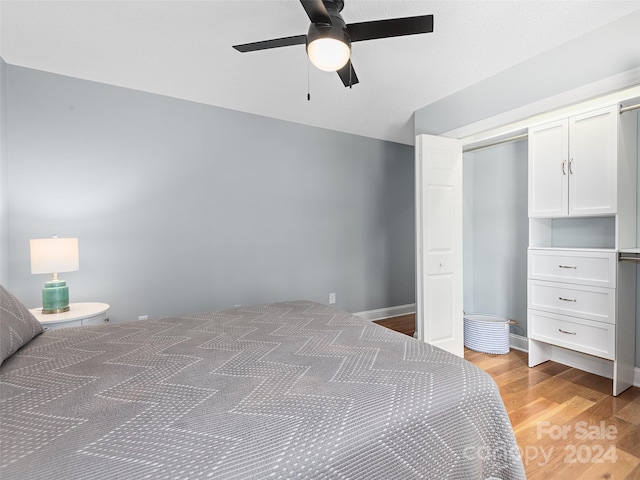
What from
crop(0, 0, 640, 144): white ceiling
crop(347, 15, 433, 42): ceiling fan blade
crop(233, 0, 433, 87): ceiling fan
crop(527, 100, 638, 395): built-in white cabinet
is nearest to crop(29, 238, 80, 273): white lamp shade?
Answer: crop(0, 0, 640, 144): white ceiling

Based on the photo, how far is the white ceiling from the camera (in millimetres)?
1729

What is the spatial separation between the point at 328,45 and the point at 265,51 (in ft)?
3.34

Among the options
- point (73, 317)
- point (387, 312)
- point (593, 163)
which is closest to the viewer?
point (73, 317)

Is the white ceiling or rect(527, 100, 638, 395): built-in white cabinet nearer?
the white ceiling

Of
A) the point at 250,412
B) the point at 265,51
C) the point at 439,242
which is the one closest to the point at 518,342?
the point at 439,242

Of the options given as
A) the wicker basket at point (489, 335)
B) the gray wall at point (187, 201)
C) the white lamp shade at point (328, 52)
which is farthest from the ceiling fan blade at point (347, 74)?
the wicker basket at point (489, 335)

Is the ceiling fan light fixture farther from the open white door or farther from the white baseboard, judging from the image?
the white baseboard

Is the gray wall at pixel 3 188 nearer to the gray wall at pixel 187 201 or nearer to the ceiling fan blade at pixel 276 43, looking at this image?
the gray wall at pixel 187 201

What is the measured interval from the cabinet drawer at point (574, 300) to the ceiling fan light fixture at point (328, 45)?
2569 mm

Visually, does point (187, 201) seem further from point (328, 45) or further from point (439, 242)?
point (439, 242)

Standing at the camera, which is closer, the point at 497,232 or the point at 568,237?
the point at 568,237

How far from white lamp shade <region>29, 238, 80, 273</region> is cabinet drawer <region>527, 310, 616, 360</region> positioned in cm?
383

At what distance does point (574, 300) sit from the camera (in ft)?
7.95

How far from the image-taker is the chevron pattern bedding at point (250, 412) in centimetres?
63
